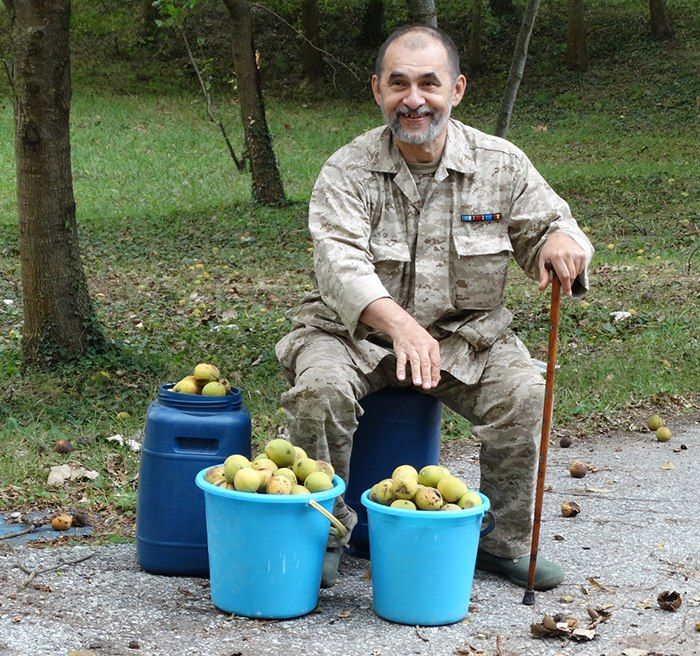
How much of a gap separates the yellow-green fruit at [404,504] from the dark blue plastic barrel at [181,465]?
73cm

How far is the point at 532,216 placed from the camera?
4258 millimetres

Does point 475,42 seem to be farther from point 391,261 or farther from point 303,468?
point 303,468

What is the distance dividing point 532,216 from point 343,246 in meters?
0.75

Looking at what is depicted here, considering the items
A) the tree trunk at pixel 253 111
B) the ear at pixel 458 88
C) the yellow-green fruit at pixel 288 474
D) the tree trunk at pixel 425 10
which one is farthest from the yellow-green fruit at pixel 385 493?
the tree trunk at pixel 253 111

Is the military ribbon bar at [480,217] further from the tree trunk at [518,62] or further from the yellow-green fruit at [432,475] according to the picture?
the tree trunk at [518,62]

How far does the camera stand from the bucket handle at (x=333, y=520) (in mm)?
3555

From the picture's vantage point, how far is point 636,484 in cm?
548

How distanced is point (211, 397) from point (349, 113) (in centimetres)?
2222

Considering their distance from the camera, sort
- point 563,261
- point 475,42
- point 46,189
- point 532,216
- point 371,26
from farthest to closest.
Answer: point 371,26 < point 475,42 < point 46,189 < point 532,216 < point 563,261

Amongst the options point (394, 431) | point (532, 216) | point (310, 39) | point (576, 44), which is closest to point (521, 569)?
point (394, 431)

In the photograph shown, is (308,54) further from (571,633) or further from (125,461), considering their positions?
(571,633)

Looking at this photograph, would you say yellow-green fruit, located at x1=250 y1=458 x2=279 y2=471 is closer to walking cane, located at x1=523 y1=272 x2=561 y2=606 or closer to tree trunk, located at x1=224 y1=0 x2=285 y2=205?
walking cane, located at x1=523 y1=272 x2=561 y2=606

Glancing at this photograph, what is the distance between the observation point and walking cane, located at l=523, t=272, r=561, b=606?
3795 mm

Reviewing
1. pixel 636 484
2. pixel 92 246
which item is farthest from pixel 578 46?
pixel 636 484
